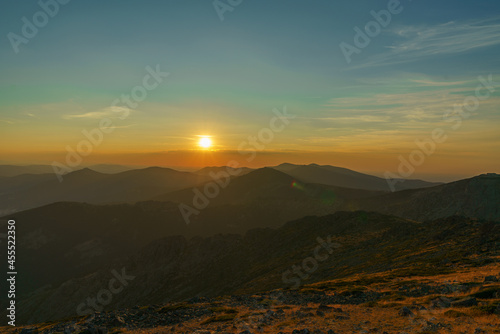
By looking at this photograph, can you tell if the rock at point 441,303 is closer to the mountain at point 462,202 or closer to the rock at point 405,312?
the rock at point 405,312

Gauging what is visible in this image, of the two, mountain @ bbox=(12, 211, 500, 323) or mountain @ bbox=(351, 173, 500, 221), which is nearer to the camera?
mountain @ bbox=(12, 211, 500, 323)

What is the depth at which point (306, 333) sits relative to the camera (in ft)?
63.2

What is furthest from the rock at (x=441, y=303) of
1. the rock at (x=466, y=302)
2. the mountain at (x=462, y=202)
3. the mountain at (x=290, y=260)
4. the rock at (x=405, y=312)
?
the mountain at (x=462, y=202)

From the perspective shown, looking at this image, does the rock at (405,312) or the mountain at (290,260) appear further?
the mountain at (290,260)

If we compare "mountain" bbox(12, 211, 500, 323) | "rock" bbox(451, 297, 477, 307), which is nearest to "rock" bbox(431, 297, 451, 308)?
"rock" bbox(451, 297, 477, 307)

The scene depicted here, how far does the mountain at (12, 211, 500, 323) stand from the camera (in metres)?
52.1

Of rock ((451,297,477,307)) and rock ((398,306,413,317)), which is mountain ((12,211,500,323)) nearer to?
rock ((398,306,413,317))

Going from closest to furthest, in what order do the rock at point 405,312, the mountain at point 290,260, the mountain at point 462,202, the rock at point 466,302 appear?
the rock at point 466,302 → the rock at point 405,312 → the mountain at point 290,260 → the mountain at point 462,202

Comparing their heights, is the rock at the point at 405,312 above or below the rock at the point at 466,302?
below

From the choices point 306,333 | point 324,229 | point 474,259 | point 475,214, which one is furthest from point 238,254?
point 475,214

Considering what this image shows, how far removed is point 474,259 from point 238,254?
89.1m

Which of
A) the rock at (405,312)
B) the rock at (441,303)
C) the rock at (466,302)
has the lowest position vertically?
the rock at (405,312)

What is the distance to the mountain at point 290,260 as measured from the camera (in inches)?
2052

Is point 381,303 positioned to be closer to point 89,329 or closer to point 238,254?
point 89,329
